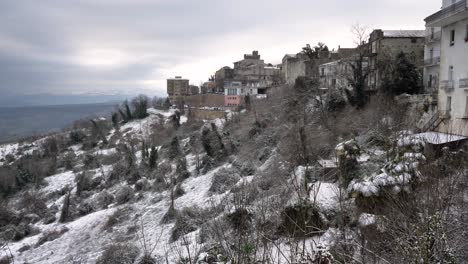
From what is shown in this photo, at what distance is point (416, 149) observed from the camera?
9.65 metres

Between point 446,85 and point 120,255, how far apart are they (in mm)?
17967

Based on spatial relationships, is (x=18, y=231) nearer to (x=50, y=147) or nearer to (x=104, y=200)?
(x=104, y=200)

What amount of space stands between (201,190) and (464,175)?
597 inches

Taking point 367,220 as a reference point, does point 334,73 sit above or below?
above

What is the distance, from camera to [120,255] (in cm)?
1215

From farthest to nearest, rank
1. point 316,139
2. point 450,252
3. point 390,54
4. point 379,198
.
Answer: point 390,54, point 316,139, point 379,198, point 450,252

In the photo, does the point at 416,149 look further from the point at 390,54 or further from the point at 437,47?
the point at 390,54

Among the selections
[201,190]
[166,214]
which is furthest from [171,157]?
→ [166,214]

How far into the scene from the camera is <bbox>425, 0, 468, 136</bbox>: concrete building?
1527cm

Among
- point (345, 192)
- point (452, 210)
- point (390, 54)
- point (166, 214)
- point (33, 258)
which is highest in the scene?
point (390, 54)

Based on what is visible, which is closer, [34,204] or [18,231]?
[18,231]

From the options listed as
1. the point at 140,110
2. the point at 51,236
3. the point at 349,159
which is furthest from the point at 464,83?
the point at 140,110

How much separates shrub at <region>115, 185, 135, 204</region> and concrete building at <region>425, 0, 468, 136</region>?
65.7 feet

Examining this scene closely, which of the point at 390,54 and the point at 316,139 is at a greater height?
the point at 390,54
